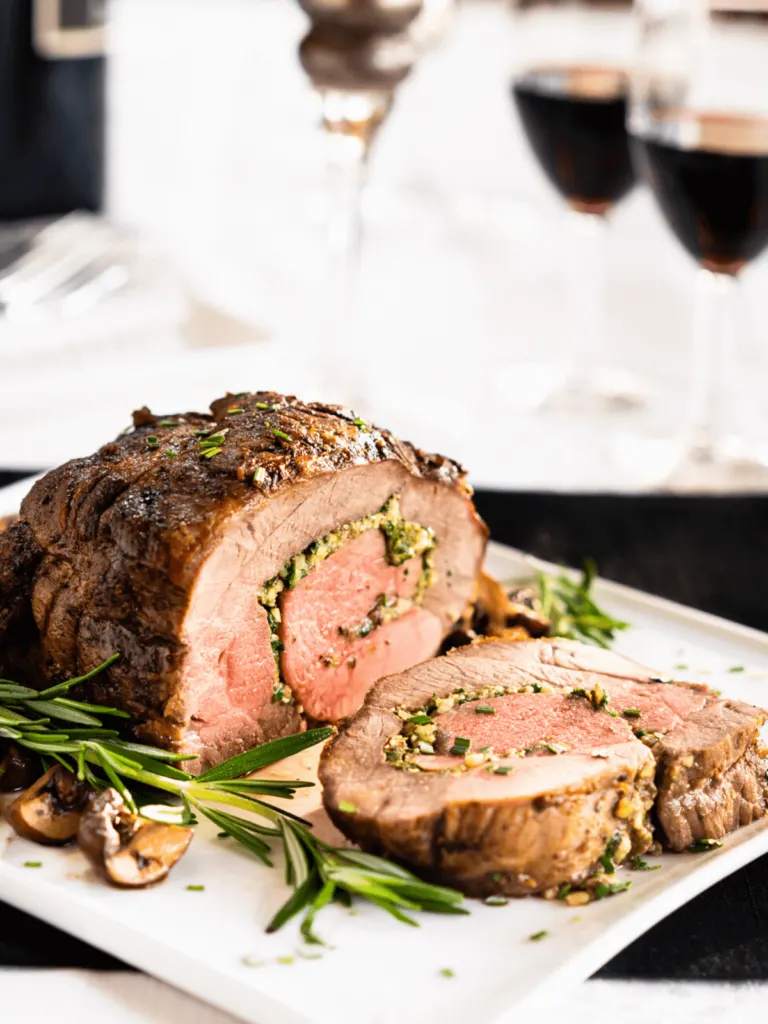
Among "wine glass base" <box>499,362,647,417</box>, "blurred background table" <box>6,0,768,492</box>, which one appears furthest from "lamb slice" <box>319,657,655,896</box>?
"wine glass base" <box>499,362,647,417</box>

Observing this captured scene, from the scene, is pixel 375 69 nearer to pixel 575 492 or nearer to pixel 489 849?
pixel 575 492

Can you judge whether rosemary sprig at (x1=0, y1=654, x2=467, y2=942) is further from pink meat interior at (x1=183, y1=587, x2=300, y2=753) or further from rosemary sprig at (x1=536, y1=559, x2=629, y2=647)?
rosemary sprig at (x1=536, y1=559, x2=629, y2=647)

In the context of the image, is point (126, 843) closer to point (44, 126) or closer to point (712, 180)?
point (712, 180)

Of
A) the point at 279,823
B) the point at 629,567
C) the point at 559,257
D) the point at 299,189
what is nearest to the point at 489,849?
the point at 279,823

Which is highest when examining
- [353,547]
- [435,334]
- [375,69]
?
[375,69]

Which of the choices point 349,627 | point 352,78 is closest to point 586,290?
point 352,78

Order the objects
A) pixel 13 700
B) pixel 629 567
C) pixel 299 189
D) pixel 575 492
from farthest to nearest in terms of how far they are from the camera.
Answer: pixel 299 189, pixel 575 492, pixel 629 567, pixel 13 700
